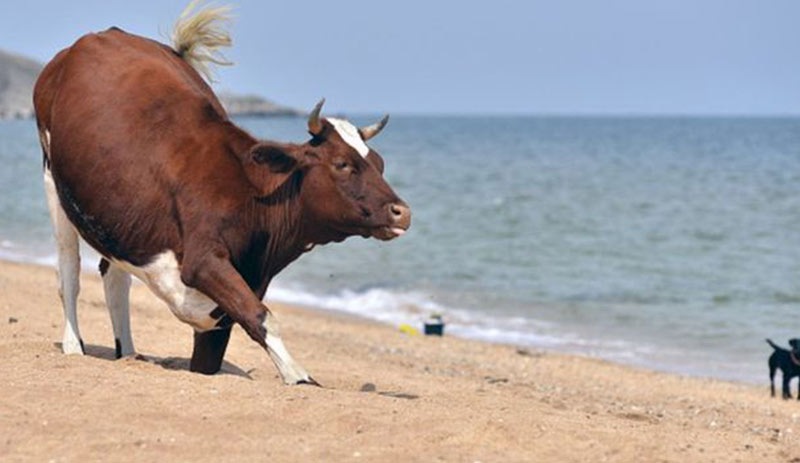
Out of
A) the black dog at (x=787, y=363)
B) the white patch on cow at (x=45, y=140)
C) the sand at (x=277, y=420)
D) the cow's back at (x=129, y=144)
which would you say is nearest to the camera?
the sand at (x=277, y=420)

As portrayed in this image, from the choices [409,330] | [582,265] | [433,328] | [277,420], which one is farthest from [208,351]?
[582,265]

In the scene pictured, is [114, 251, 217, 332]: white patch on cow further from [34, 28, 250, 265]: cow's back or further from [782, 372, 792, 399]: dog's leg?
[782, 372, 792, 399]: dog's leg

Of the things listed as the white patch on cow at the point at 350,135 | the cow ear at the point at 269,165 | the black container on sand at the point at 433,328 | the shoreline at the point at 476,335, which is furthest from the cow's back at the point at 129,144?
the black container on sand at the point at 433,328

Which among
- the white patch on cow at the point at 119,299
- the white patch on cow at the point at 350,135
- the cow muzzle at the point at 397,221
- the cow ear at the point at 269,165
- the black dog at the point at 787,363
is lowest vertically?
the black dog at the point at 787,363

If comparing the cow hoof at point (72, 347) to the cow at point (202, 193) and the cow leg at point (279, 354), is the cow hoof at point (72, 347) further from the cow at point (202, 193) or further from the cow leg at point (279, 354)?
the cow leg at point (279, 354)

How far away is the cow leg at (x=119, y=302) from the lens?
10766 mm

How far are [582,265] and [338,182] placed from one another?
76.9 ft

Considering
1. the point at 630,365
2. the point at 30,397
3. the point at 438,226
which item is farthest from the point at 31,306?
the point at 438,226

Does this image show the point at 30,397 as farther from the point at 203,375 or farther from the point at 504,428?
the point at 504,428

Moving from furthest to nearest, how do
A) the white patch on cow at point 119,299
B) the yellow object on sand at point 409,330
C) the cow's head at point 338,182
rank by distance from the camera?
the yellow object on sand at point 409,330 < the white patch on cow at point 119,299 < the cow's head at point 338,182

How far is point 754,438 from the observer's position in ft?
30.5

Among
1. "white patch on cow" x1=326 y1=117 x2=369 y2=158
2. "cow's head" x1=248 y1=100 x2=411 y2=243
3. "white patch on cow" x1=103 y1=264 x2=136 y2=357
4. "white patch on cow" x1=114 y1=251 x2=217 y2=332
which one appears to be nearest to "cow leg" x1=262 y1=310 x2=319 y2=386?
"white patch on cow" x1=114 y1=251 x2=217 y2=332

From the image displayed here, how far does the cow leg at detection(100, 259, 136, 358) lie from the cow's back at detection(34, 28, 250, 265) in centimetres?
74

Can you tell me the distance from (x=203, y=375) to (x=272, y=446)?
1.76 metres
